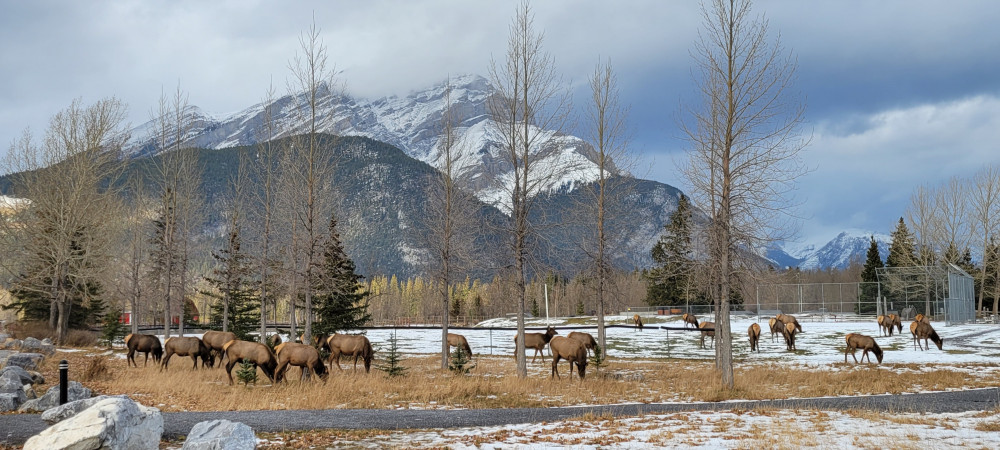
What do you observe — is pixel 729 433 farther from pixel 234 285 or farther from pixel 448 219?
pixel 234 285

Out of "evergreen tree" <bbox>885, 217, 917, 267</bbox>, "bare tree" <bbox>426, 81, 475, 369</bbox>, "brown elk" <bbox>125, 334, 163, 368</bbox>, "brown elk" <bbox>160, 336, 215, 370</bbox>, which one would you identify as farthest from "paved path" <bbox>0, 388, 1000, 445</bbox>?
"evergreen tree" <bbox>885, 217, 917, 267</bbox>

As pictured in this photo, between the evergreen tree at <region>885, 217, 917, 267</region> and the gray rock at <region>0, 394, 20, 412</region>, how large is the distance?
76288 mm

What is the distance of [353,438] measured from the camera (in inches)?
464

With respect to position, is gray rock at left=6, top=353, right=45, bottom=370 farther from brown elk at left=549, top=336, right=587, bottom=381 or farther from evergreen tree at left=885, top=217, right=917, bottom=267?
evergreen tree at left=885, top=217, right=917, bottom=267

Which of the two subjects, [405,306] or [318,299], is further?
[405,306]

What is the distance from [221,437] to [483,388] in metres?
10.4

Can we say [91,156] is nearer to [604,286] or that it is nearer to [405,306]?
[604,286]

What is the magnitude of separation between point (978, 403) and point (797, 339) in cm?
2579

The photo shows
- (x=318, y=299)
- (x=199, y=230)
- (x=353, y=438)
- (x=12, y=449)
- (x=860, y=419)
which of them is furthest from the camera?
(x=199, y=230)

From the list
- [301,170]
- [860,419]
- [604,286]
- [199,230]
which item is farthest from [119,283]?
[860,419]

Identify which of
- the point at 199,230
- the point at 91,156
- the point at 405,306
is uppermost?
the point at 91,156

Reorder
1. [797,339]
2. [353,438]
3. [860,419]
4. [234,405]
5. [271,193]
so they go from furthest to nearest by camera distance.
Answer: [797,339] < [271,193] < [234,405] < [860,419] < [353,438]

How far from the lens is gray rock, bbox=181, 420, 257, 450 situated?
9297mm

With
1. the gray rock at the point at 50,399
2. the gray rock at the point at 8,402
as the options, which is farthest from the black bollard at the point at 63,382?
the gray rock at the point at 8,402
